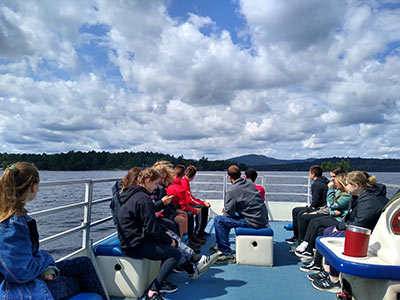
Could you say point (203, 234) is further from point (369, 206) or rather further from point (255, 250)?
point (369, 206)

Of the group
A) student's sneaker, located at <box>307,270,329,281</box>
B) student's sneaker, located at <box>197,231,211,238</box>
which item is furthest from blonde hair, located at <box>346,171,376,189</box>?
student's sneaker, located at <box>197,231,211,238</box>

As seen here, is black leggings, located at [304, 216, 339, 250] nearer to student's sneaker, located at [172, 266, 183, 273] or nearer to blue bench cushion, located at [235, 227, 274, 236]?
blue bench cushion, located at [235, 227, 274, 236]

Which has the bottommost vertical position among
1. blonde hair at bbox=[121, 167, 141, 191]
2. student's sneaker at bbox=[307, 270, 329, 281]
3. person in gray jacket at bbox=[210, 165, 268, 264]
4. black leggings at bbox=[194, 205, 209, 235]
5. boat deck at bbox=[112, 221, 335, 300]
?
boat deck at bbox=[112, 221, 335, 300]

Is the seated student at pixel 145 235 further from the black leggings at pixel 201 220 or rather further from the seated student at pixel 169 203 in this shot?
the black leggings at pixel 201 220

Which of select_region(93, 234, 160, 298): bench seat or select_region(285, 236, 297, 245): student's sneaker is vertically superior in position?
select_region(93, 234, 160, 298): bench seat

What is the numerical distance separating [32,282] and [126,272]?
1.25 m

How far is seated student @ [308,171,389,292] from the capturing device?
248 cm

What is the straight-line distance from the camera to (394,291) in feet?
5.37

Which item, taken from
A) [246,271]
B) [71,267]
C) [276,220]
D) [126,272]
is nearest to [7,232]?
[71,267]

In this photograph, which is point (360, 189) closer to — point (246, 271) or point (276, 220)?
point (246, 271)

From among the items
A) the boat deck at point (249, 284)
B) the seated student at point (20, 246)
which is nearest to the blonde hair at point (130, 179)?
the boat deck at point (249, 284)

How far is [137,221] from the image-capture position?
106 inches

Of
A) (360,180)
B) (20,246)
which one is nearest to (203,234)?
(360,180)

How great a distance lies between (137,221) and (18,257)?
1159 mm
